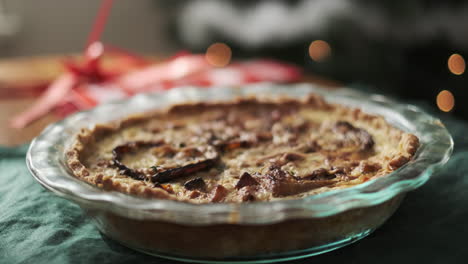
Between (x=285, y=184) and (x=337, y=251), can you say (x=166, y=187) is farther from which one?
(x=337, y=251)

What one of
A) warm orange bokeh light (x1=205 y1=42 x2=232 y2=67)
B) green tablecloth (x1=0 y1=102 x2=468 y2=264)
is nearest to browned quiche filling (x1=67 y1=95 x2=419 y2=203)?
green tablecloth (x1=0 y1=102 x2=468 y2=264)

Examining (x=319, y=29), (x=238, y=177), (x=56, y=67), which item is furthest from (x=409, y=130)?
(x=56, y=67)

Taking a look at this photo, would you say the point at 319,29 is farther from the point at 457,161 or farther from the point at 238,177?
the point at 238,177

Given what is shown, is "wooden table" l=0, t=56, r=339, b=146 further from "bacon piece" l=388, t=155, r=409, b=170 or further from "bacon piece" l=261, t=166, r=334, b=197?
"bacon piece" l=388, t=155, r=409, b=170

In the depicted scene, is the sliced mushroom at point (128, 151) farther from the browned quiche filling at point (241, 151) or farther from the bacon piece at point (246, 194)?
the bacon piece at point (246, 194)

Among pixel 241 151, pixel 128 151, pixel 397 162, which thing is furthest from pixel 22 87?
pixel 397 162

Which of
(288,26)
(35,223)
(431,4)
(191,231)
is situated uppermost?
(431,4)

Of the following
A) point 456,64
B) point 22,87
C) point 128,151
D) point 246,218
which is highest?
point 456,64
